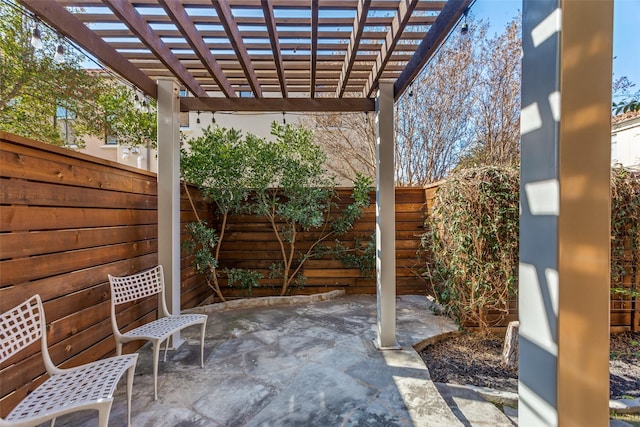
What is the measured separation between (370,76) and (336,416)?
9.26 ft

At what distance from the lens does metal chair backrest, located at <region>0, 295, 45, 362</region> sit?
1347 millimetres

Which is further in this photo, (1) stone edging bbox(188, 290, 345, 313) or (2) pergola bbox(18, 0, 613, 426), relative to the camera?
(1) stone edging bbox(188, 290, 345, 313)

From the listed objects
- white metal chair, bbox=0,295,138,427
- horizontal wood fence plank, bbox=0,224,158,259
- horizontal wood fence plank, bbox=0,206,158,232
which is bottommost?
white metal chair, bbox=0,295,138,427

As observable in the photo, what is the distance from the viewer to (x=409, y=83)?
2613 mm

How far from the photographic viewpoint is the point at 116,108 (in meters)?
4.48

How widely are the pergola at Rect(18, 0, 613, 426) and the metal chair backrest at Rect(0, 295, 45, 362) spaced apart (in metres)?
1.19

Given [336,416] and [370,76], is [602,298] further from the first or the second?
[370,76]

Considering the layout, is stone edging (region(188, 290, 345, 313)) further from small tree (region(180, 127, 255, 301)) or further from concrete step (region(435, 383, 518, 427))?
concrete step (region(435, 383, 518, 427))

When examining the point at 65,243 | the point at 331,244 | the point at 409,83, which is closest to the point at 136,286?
the point at 65,243

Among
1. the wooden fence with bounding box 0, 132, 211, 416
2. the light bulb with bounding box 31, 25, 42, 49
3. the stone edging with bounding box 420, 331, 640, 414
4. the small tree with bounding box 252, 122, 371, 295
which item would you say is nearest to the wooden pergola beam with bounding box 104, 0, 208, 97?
the light bulb with bounding box 31, 25, 42, 49

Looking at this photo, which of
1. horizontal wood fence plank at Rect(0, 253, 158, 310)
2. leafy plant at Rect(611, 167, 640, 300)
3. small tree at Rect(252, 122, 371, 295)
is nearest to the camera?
horizontal wood fence plank at Rect(0, 253, 158, 310)

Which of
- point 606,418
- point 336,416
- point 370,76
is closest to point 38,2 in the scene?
point 370,76

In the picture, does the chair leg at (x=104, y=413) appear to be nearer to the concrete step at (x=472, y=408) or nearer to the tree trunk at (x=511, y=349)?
the concrete step at (x=472, y=408)

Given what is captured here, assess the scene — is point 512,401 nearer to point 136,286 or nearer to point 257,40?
point 136,286
